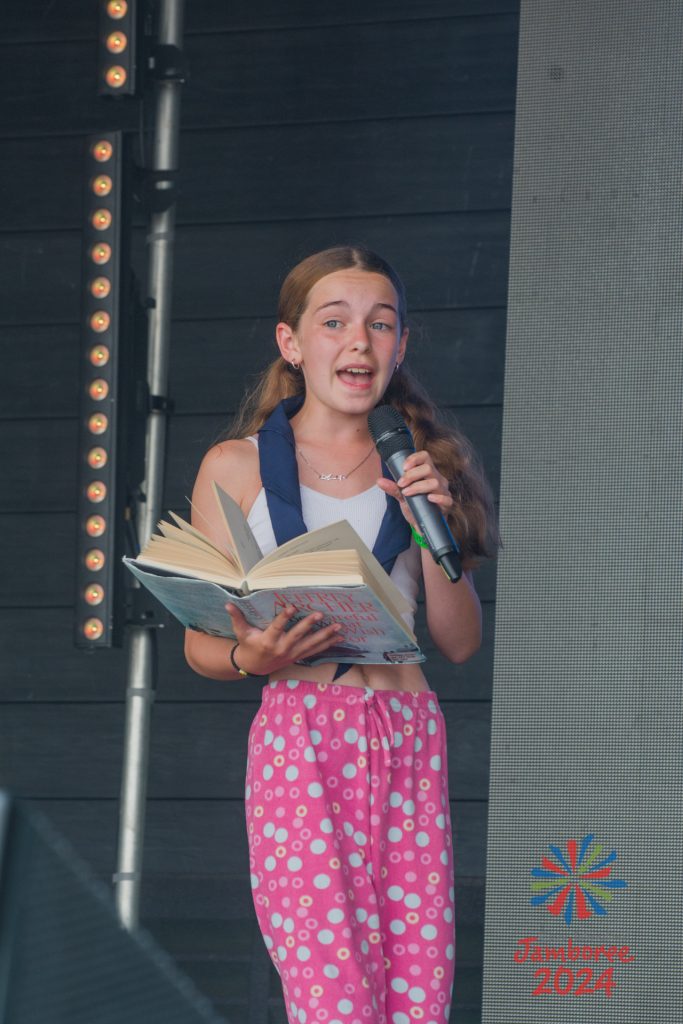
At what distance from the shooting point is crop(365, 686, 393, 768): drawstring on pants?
1.50 metres

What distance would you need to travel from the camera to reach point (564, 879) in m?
2.20

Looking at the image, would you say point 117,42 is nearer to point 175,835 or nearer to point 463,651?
point 463,651

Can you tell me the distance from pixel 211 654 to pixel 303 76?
6.86ft

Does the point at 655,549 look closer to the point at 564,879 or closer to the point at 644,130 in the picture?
the point at 564,879

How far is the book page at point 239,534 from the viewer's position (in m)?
1.41

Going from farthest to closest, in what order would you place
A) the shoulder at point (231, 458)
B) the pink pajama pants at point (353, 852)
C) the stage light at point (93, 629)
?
the stage light at point (93, 629)
the shoulder at point (231, 458)
the pink pajama pants at point (353, 852)

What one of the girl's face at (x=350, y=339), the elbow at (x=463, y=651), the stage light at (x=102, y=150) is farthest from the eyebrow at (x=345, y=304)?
the stage light at (x=102, y=150)

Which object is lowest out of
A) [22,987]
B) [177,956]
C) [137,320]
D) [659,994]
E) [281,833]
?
[177,956]

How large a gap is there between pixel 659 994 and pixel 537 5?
1.66 m

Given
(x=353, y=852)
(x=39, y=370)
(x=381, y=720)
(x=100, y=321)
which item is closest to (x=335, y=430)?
(x=381, y=720)

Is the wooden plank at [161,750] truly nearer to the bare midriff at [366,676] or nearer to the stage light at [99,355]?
the stage light at [99,355]

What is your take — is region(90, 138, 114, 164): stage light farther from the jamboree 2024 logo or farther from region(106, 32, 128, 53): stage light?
the jamboree 2024 logo

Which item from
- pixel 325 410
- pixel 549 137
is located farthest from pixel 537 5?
pixel 325 410

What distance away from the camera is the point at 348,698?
152 cm
